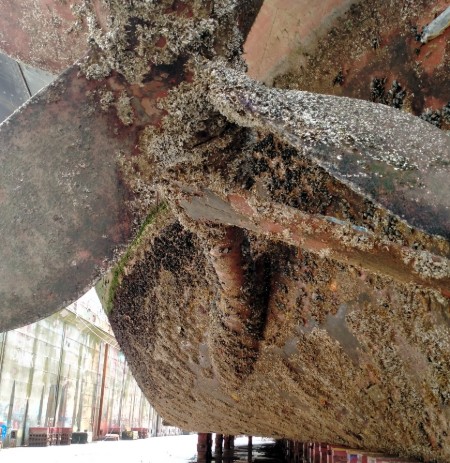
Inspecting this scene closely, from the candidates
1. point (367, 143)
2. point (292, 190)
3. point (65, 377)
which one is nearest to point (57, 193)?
point (292, 190)

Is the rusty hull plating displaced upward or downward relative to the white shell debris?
downward

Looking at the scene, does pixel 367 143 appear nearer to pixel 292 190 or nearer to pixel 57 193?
pixel 292 190

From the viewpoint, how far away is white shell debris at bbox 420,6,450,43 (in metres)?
1.43

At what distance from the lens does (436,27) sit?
1.46 m

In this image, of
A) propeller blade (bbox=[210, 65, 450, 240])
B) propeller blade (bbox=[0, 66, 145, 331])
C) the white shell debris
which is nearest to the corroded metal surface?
propeller blade (bbox=[0, 66, 145, 331])

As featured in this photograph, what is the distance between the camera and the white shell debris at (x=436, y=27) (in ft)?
4.70

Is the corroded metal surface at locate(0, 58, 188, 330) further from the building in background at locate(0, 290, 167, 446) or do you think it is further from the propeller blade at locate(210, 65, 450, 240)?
the building in background at locate(0, 290, 167, 446)

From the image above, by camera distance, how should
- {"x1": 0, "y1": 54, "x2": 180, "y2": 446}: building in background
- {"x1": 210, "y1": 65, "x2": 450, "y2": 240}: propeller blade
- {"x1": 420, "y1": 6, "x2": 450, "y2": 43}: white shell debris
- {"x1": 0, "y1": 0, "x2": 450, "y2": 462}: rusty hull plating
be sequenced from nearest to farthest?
{"x1": 210, "y1": 65, "x2": 450, "y2": 240}: propeller blade
{"x1": 0, "y1": 0, "x2": 450, "y2": 462}: rusty hull plating
{"x1": 420, "y1": 6, "x2": 450, "y2": 43}: white shell debris
{"x1": 0, "y1": 54, "x2": 180, "y2": 446}: building in background

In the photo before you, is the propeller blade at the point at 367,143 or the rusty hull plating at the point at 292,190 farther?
the rusty hull plating at the point at 292,190

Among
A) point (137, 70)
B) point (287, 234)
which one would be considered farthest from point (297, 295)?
point (137, 70)

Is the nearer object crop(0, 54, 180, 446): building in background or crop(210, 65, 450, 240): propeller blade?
crop(210, 65, 450, 240): propeller blade

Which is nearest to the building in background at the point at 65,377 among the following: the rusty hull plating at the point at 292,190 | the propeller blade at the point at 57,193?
the rusty hull plating at the point at 292,190

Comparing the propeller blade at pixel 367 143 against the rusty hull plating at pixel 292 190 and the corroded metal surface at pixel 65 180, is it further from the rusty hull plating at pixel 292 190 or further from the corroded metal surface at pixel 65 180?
the corroded metal surface at pixel 65 180

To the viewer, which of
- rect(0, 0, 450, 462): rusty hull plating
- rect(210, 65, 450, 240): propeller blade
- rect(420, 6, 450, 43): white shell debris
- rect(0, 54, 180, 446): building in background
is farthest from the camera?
rect(0, 54, 180, 446): building in background
